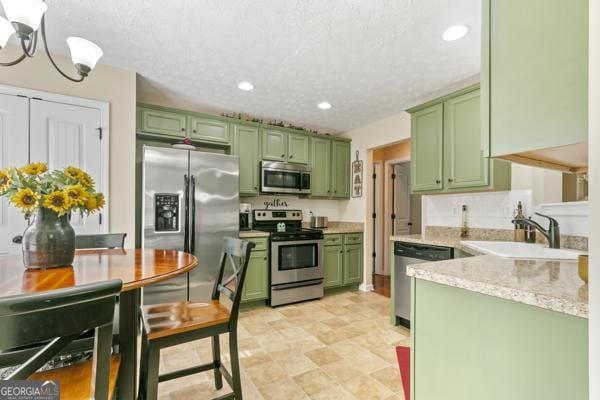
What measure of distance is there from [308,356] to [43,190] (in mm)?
2097

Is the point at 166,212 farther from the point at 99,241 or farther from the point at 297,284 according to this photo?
the point at 297,284

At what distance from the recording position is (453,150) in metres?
2.67

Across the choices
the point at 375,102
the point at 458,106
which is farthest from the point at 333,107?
the point at 458,106

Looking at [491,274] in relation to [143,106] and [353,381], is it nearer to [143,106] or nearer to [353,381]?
[353,381]

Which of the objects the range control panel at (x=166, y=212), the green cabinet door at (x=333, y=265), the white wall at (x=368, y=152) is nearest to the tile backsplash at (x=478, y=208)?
the white wall at (x=368, y=152)

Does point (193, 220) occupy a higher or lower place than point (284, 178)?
lower

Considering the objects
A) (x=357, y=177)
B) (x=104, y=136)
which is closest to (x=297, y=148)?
(x=357, y=177)

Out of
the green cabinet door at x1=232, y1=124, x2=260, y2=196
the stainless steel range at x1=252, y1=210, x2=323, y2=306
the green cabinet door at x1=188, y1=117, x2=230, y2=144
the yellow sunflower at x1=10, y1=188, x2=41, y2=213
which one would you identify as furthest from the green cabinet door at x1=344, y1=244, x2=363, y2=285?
the yellow sunflower at x1=10, y1=188, x2=41, y2=213

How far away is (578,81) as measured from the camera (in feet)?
2.32

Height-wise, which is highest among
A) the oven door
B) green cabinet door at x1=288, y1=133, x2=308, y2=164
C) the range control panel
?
green cabinet door at x1=288, y1=133, x2=308, y2=164

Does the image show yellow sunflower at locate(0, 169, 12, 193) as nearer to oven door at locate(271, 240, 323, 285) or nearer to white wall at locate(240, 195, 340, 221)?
oven door at locate(271, 240, 323, 285)

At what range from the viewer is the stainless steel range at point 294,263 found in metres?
3.45

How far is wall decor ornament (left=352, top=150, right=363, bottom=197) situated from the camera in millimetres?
4281

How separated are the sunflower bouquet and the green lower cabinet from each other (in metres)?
1.57
